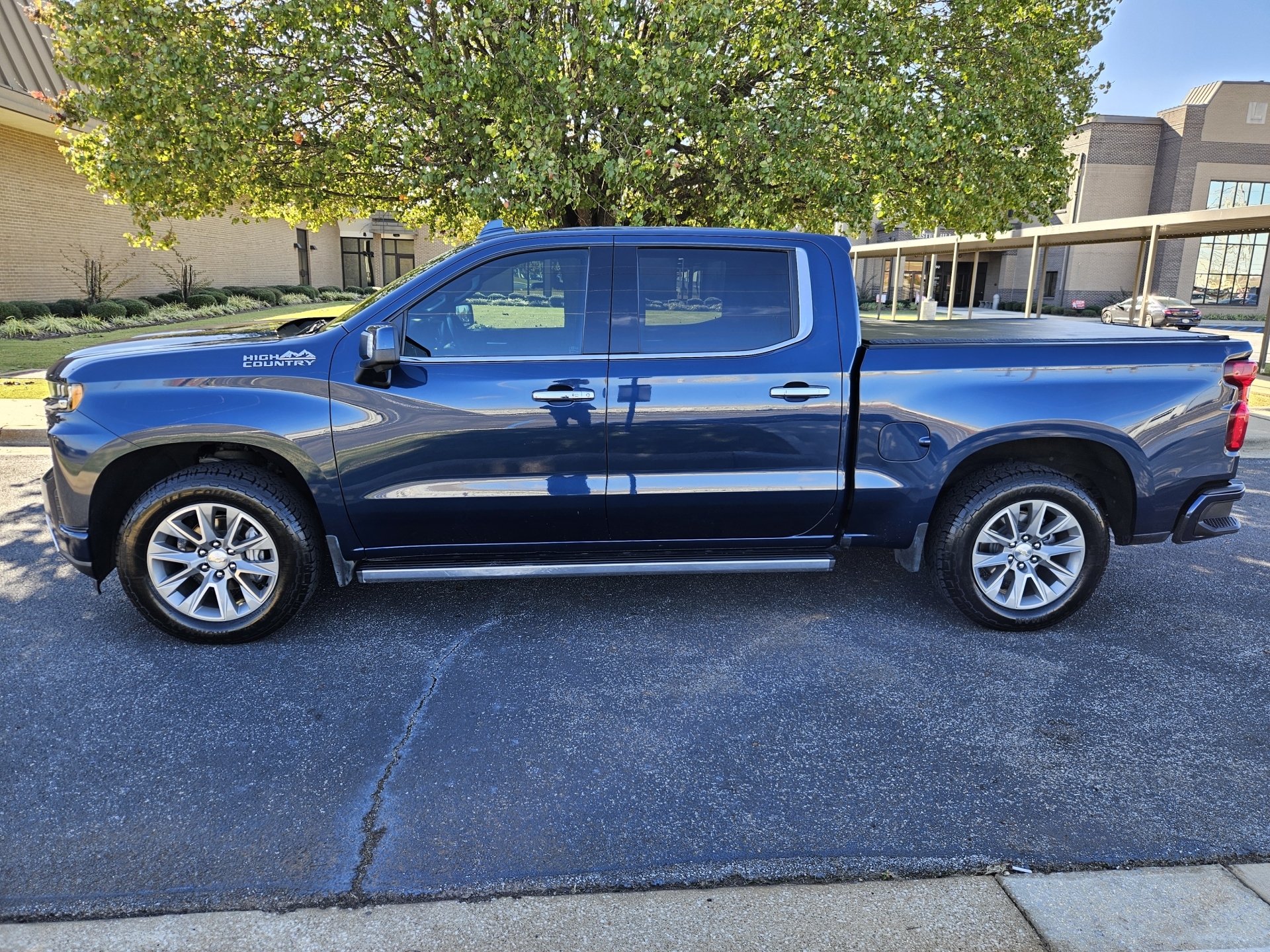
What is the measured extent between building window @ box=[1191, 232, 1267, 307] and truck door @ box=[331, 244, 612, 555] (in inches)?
2440

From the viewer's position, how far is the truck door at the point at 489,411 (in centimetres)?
411

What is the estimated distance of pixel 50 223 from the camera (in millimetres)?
21609

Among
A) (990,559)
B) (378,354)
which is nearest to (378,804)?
(378,354)

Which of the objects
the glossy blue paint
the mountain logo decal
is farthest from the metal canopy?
the mountain logo decal

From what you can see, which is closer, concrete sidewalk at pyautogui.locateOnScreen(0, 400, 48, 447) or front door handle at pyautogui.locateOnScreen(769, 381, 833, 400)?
front door handle at pyautogui.locateOnScreen(769, 381, 833, 400)

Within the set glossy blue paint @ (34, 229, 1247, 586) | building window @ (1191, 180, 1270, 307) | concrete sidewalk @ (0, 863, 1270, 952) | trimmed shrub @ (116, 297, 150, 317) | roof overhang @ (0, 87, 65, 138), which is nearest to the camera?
concrete sidewalk @ (0, 863, 1270, 952)

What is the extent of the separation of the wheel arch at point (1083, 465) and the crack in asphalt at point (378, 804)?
2.59 metres

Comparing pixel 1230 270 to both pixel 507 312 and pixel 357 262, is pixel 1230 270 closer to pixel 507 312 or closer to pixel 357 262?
pixel 357 262

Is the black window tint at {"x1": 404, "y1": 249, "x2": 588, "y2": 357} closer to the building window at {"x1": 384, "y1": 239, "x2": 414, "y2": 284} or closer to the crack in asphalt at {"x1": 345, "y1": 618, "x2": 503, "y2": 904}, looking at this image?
the crack in asphalt at {"x1": 345, "y1": 618, "x2": 503, "y2": 904}

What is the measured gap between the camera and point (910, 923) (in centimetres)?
245

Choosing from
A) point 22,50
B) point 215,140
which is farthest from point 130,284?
point 215,140

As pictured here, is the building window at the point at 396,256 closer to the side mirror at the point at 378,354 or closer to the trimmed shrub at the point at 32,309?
the trimmed shrub at the point at 32,309

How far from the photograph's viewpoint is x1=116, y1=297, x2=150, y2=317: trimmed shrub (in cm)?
2203

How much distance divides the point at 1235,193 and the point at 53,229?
6184 centimetres
